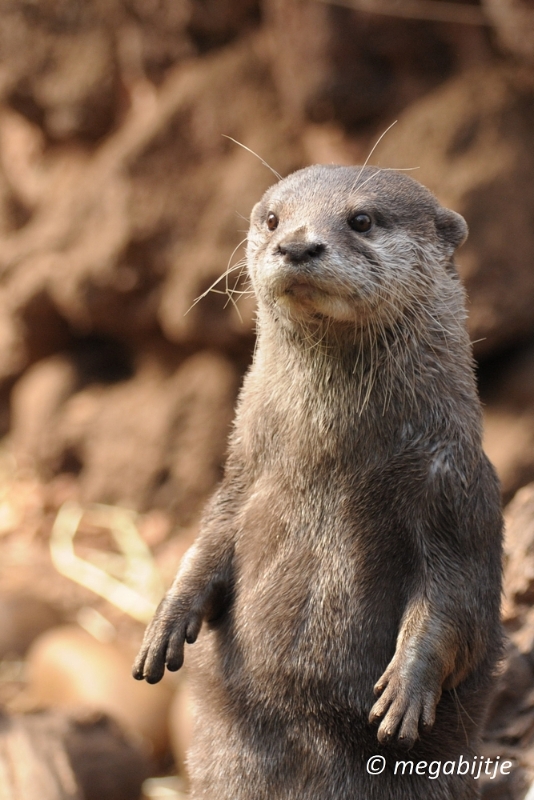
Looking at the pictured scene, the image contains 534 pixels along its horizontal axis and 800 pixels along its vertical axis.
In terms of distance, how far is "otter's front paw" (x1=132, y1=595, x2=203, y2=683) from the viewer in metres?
2.58

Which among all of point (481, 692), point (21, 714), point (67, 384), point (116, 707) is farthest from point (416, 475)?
point (67, 384)

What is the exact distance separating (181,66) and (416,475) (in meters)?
4.86

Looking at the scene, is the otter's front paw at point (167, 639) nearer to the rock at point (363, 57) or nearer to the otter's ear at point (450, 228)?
the otter's ear at point (450, 228)

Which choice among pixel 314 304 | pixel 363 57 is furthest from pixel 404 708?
pixel 363 57

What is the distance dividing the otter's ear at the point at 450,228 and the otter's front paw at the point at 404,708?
119 cm

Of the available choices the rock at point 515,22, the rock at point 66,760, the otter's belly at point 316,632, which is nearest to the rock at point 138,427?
the rock at point 66,760

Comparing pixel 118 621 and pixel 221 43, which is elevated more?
pixel 221 43

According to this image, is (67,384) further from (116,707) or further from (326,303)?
(326,303)

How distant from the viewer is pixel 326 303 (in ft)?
7.42

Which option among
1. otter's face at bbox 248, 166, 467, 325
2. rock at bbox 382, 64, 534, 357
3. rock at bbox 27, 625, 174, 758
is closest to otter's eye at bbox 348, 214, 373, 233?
otter's face at bbox 248, 166, 467, 325

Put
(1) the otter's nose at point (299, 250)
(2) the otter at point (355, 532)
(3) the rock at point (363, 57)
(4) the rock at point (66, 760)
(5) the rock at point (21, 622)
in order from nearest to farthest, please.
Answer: (1) the otter's nose at point (299, 250), (2) the otter at point (355, 532), (4) the rock at point (66, 760), (3) the rock at point (363, 57), (5) the rock at point (21, 622)

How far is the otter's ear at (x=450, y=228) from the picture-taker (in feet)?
8.64

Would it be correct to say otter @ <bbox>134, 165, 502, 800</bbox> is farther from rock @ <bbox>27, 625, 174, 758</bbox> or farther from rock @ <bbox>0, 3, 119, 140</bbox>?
rock @ <bbox>0, 3, 119, 140</bbox>

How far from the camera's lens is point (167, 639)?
2.59 metres
